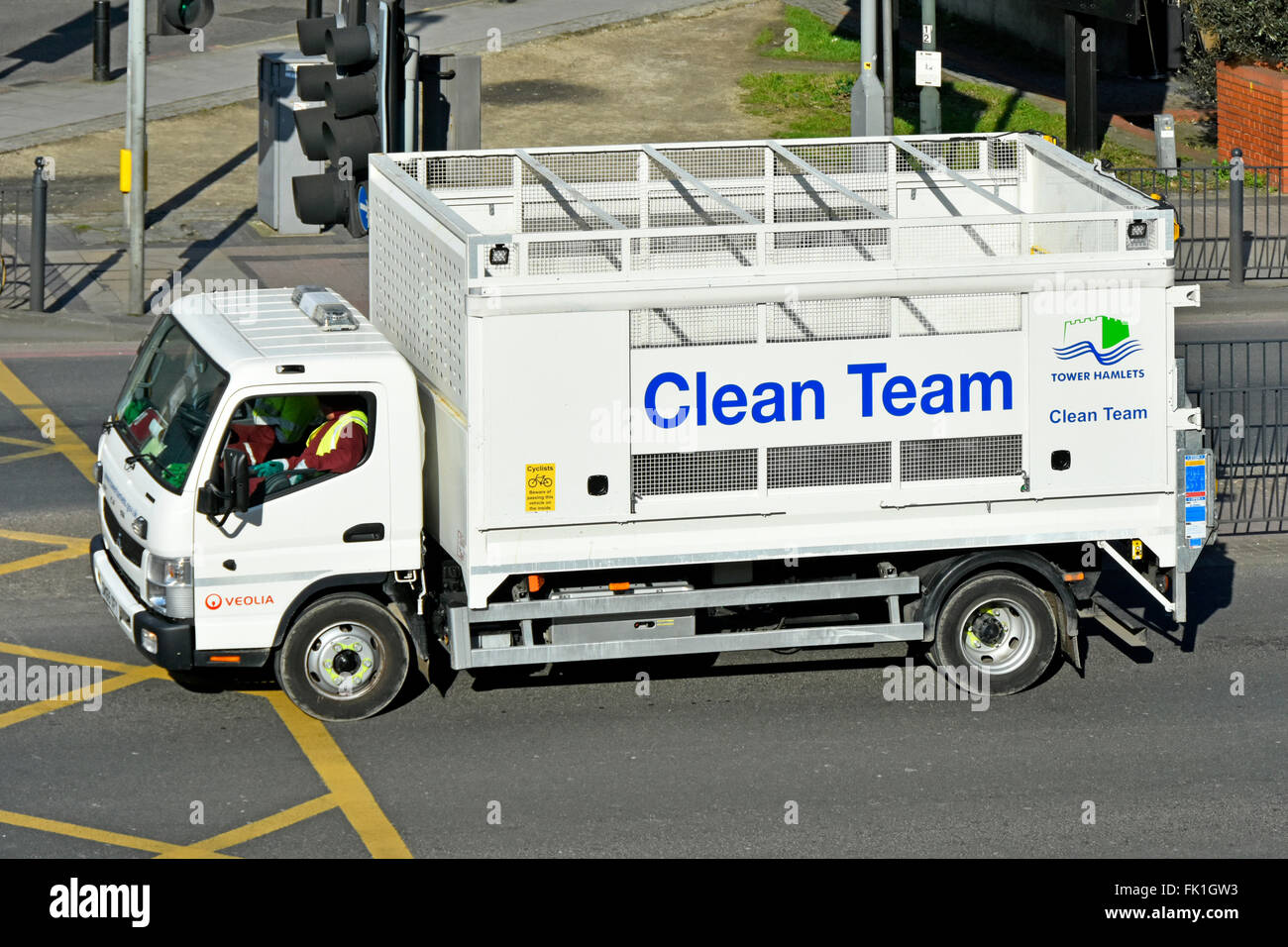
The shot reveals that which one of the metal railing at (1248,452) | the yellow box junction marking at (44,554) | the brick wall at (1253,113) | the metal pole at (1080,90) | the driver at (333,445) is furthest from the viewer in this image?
the brick wall at (1253,113)

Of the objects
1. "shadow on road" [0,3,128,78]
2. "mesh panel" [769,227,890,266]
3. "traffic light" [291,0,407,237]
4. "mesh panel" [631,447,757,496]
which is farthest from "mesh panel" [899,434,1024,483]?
"shadow on road" [0,3,128,78]

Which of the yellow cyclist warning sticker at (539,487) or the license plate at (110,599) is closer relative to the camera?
the yellow cyclist warning sticker at (539,487)

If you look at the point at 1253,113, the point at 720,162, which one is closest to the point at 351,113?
the point at 720,162

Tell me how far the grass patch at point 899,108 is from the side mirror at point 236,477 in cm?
1892

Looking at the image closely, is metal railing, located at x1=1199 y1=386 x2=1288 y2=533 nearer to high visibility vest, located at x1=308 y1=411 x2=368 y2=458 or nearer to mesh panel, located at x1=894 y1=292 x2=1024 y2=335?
mesh panel, located at x1=894 y1=292 x2=1024 y2=335

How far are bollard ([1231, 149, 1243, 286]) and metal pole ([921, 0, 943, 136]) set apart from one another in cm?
364

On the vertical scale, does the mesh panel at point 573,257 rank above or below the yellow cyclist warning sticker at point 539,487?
above

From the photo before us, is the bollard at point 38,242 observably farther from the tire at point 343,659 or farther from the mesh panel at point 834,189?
the tire at point 343,659

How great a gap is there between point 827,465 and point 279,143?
14.2m

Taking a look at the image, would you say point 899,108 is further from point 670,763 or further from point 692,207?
point 670,763

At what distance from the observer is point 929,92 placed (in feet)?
77.5

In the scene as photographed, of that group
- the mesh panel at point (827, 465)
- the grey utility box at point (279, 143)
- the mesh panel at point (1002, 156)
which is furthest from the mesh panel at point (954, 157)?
the grey utility box at point (279, 143)

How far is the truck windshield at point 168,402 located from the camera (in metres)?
10.4
